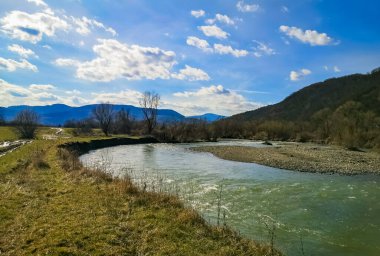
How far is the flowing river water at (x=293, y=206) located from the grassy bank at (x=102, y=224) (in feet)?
5.63

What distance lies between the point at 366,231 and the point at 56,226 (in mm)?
11714

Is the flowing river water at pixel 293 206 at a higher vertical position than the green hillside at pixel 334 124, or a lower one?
lower

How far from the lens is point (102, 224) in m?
11.3

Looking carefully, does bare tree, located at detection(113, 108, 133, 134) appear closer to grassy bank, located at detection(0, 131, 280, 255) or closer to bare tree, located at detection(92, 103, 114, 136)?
bare tree, located at detection(92, 103, 114, 136)

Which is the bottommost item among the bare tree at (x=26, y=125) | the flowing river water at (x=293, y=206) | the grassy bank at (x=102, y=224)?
the flowing river water at (x=293, y=206)

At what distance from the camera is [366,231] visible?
13844 millimetres

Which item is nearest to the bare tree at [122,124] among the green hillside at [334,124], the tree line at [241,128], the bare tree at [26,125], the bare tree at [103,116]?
the tree line at [241,128]

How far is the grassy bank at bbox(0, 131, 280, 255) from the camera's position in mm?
9461

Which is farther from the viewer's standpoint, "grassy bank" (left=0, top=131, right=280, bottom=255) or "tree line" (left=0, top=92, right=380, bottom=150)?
"tree line" (left=0, top=92, right=380, bottom=150)

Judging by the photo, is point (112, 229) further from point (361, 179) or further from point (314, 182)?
point (361, 179)

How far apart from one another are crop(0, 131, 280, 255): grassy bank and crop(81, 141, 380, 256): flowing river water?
67.5 inches

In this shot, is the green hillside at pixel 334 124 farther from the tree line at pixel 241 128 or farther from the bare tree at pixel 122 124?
the bare tree at pixel 122 124

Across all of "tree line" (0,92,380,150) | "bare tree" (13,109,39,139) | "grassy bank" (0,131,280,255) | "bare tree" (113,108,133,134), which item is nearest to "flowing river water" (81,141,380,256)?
"grassy bank" (0,131,280,255)

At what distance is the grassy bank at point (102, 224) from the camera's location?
946 cm
